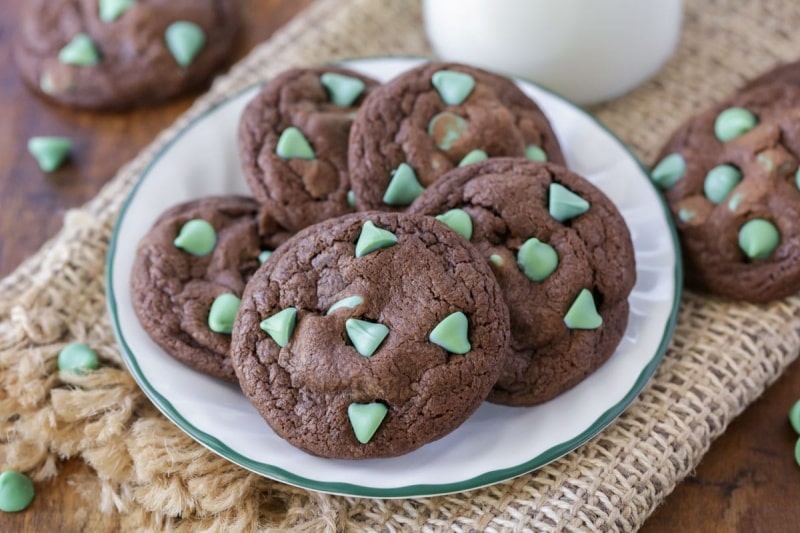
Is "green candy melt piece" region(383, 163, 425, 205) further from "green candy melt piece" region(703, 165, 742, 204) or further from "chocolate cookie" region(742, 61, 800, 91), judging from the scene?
"chocolate cookie" region(742, 61, 800, 91)

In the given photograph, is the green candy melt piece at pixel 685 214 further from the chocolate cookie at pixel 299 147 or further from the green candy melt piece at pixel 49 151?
the green candy melt piece at pixel 49 151

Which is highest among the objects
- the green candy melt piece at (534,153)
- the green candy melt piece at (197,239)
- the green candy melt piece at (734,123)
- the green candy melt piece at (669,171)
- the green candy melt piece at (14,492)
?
the green candy melt piece at (734,123)

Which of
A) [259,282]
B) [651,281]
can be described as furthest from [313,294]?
[651,281]

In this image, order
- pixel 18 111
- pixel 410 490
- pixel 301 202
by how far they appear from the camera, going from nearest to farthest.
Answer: pixel 410 490, pixel 301 202, pixel 18 111

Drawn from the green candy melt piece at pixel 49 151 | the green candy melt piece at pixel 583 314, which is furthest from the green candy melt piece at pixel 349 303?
the green candy melt piece at pixel 49 151

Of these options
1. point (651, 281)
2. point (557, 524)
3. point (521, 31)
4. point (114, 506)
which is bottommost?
point (114, 506)

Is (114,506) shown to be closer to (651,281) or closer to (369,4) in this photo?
(651,281)
